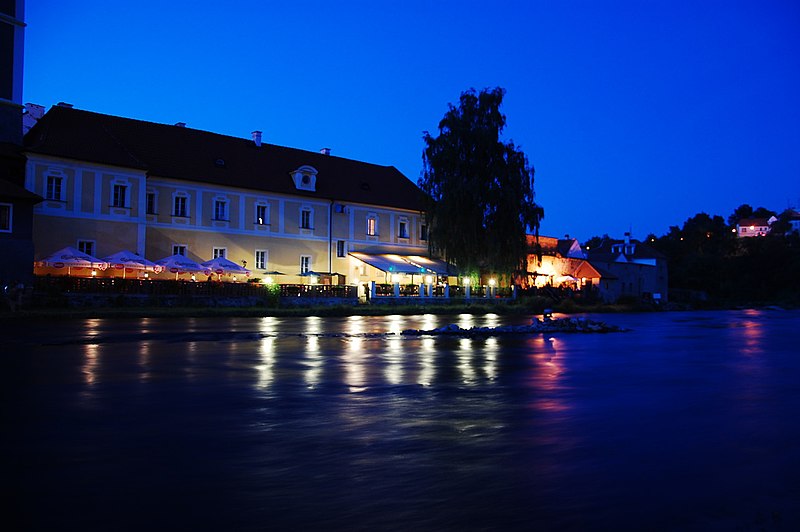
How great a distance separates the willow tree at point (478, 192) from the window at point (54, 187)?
23112mm

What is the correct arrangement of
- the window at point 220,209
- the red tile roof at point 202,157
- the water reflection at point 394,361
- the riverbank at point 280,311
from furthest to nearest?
the window at point 220,209 < the red tile roof at point 202,157 < the riverbank at point 280,311 < the water reflection at point 394,361

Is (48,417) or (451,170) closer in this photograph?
(48,417)

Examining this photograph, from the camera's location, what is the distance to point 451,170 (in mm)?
47594

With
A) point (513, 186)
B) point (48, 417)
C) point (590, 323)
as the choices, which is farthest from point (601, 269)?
point (48, 417)

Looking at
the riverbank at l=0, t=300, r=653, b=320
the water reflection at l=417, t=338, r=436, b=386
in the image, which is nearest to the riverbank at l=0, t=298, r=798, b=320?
the riverbank at l=0, t=300, r=653, b=320

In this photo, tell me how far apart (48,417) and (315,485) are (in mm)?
4007

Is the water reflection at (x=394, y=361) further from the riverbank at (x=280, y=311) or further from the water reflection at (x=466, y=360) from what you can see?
the riverbank at (x=280, y=311)

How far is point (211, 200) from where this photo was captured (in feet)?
142

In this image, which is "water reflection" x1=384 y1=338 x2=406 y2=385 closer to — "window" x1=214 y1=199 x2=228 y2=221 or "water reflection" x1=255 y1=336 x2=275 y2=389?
"water reflection" x1=255 y1=336 x2=275 y2=389

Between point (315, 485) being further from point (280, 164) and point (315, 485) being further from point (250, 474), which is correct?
point (280, 164)

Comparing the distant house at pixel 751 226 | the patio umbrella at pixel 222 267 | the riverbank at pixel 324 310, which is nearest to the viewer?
the riverbank at pixel 324 310

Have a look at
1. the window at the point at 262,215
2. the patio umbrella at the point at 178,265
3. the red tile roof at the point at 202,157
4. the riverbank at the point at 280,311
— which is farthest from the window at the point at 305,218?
the patio umbrella at the point at 178,265

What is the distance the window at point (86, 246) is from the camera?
37.2m

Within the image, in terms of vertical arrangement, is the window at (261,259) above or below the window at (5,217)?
below
